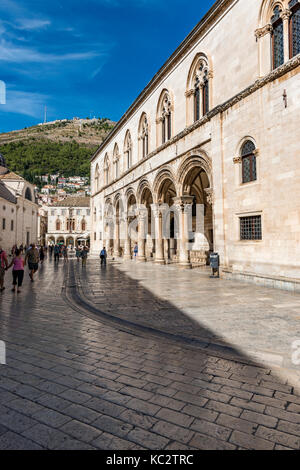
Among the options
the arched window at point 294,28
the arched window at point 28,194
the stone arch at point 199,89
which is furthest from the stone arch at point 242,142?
the arched window at point 28,194

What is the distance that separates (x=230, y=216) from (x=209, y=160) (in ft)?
11.0

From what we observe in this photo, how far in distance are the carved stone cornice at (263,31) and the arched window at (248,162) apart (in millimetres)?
4025

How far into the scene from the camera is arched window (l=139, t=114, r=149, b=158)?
2334cm

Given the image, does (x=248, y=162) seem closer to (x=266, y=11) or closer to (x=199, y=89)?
(x=266, y=11)

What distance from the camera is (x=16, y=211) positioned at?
42.3m

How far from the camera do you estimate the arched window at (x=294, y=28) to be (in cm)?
1009

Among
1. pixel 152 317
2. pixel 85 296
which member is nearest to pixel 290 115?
pixel 152 317

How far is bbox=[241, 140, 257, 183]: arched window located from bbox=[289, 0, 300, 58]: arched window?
3353mm

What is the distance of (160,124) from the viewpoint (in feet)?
67.9

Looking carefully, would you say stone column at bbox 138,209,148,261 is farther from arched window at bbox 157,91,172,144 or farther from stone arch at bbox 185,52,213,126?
stone arch at bbox 185,52,213,126

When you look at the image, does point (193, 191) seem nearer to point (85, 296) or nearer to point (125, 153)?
point (125, 153)

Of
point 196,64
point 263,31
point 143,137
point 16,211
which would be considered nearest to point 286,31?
point 263,31

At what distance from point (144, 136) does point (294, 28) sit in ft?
49.0

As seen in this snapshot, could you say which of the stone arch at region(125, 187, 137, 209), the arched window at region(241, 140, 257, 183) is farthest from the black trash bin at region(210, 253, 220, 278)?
the stone arch at region(125, 187, 137, 209)
